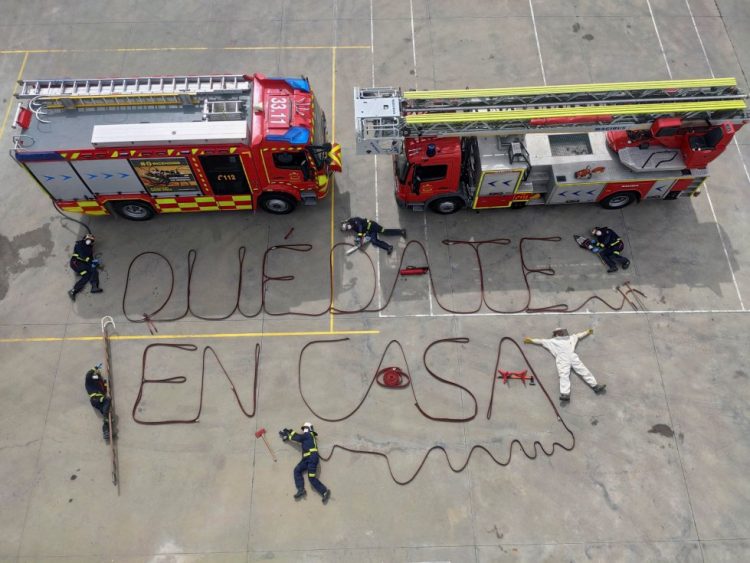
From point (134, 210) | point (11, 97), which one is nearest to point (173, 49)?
point (11, 97)

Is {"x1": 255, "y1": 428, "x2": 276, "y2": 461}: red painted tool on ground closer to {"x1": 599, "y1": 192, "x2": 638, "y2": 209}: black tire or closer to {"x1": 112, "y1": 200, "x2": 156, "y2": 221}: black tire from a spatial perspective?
{"x1": 112, "y1": 200, "x2": 156, "y2": 221}: black tire

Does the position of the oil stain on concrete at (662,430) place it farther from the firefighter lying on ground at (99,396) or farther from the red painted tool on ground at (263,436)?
the firefighter lying on ground at (99,396)

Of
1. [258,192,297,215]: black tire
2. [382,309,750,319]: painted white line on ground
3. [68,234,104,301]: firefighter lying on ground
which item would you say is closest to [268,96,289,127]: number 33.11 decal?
[258,192,297,215]: black tire

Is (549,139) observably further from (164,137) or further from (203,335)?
(203,335)

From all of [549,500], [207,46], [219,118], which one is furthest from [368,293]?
[207,46]

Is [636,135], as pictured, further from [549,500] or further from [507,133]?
[549,500]

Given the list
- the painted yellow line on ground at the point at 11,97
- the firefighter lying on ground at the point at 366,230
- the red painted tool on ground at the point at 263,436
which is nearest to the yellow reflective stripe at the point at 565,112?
the firefighter lying on ground at the point at 366,230

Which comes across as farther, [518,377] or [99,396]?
[518,377]
